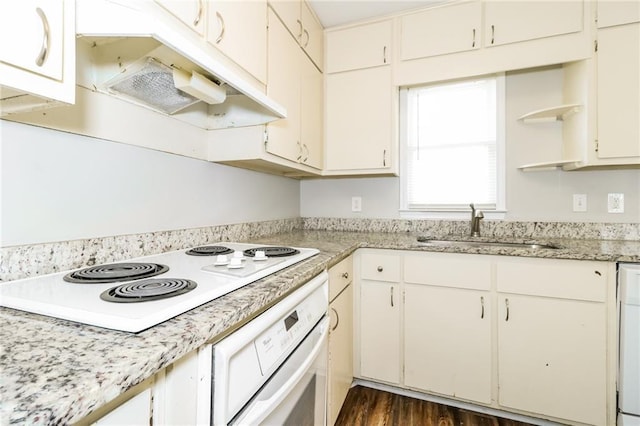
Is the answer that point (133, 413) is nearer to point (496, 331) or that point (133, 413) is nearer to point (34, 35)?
point (34, 35)

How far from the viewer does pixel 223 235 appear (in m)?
1.61

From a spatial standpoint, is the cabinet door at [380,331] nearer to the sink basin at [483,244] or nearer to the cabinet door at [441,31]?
the sink basin at [483,244]

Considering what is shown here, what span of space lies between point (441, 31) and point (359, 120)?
2.50ft

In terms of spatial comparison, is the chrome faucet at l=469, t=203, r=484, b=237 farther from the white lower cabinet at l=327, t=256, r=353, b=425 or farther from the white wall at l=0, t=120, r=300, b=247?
the white wall at l=0, t=120, r=300, b=247

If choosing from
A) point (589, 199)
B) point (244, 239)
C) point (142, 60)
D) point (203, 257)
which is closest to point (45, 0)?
point (142, 60)

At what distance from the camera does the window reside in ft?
6.86

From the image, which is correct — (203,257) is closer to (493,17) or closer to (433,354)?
(433,354)

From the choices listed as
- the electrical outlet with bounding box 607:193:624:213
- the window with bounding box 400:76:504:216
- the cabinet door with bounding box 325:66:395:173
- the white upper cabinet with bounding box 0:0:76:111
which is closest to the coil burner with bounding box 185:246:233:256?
the white upper cabinet with bounding box 0:0:76:111

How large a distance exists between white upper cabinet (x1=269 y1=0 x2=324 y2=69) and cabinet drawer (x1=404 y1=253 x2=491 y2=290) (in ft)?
4.87

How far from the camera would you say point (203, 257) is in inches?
45.3

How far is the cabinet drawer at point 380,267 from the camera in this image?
1740 mm

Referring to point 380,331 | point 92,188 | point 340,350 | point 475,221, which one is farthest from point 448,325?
point 92,188

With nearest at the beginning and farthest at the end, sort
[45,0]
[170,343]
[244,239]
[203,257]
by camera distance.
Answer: [170,343] → [45,0] → [203,257] → [244,239]

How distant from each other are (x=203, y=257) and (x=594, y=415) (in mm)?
1975
